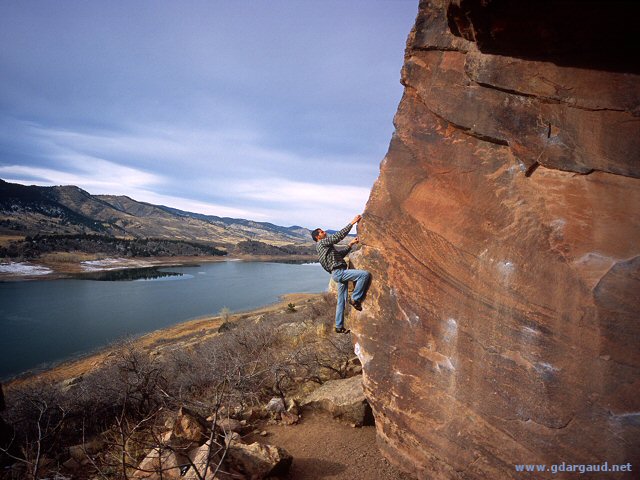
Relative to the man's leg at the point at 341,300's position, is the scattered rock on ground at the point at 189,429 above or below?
below

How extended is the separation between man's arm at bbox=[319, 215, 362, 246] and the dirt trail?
3418mm

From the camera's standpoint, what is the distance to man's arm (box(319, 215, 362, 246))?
5574 millimetres

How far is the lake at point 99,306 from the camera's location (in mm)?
21656

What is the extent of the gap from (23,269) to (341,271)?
190ft

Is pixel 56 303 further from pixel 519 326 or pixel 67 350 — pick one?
pixel 519 326

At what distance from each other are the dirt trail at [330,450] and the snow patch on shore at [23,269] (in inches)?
2121

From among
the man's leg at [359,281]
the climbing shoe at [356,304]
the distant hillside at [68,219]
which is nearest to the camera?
the man's leg at [359,281]

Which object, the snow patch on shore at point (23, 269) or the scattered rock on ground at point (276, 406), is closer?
the scattered rock on ground at point (276, 406)

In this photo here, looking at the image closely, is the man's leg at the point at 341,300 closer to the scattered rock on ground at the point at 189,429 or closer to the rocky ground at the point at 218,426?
the rocky ground at the point at 218,426

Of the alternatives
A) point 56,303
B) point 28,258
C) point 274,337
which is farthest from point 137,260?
point 274,337

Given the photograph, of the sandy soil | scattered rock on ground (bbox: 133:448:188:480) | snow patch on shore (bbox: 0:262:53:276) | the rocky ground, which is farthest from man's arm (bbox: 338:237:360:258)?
snow patch on shore (bbox: 0:262:53:276)

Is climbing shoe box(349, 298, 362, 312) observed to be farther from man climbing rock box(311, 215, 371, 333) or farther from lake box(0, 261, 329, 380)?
lake box(0, 261, 329, 380)
